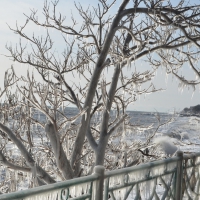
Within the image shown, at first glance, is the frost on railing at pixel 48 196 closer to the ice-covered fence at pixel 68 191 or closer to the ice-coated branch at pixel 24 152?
the ice-covered fence at pixel 68 191

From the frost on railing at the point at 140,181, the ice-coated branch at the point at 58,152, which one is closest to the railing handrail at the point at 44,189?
the frost on railing at the point at 140,181

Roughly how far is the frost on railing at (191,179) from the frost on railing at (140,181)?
305 mm

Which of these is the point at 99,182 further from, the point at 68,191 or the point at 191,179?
the point at 191,179

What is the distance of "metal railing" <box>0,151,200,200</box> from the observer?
2.15 m

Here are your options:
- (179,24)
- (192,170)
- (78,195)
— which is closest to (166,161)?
(192,170)

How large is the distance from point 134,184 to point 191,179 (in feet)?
4.75

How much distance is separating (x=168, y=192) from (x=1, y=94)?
4991mm

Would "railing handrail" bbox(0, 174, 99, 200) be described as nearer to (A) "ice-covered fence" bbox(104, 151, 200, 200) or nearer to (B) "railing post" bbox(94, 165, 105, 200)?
(B) "railing post" bbox(94, 165, 105, 200)

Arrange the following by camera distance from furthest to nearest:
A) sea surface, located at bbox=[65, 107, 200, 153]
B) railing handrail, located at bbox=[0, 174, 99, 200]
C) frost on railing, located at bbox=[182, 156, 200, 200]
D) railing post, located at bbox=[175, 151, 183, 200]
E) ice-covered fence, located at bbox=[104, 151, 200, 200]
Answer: sea surface, located at bbox=[65, 107, 200, 153], frost on railing, located at bbox=[182, 156, 200, 200], railing post, located at bbox=[175, 151, 183, 200], ice-covered fence, located at bbox=[104, 151, 200, 200], railing handrail, located at bbox=[0, 174, 99, 200]

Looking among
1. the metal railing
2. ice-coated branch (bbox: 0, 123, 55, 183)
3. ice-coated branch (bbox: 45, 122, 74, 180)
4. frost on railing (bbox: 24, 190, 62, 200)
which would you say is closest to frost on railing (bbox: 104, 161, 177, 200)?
the metal railing

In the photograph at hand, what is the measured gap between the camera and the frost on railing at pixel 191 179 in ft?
12.5

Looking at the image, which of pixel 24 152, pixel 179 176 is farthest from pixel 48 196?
pixel 24 152

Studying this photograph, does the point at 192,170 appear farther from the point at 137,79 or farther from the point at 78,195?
the point at 137,79

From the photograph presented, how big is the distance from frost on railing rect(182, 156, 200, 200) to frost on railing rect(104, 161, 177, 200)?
0.30 metres
